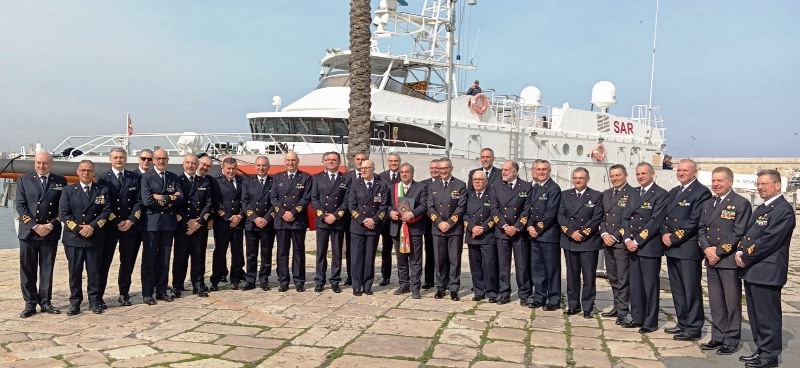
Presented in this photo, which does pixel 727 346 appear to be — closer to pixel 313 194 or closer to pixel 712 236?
pixel 712 236

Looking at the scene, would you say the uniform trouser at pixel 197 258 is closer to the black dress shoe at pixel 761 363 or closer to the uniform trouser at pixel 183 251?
the uniform trouser at pixel 183 251

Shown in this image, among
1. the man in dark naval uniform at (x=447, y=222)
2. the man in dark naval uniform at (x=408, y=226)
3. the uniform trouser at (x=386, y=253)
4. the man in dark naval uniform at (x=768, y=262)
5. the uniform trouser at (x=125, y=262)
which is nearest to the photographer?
the man in dark naval uniform at (x=768, y=262)

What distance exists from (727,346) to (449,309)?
111 inches

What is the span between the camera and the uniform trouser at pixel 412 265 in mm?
7727

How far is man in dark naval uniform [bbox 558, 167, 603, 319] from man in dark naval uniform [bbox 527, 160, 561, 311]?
12 cm

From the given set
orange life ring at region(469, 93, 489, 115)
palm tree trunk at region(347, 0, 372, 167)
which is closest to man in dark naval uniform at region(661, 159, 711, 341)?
palm tree trunk at region(347, 0, 372, 167)

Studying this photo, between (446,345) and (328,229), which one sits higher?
(328,229)

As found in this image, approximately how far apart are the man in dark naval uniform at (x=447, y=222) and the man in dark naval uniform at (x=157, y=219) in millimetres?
3078

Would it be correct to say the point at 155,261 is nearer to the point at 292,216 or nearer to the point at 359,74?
the point at 292,216

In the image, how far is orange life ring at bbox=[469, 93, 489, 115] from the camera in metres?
17.4

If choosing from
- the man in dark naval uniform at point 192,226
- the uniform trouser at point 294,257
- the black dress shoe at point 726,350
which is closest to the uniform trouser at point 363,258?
the uniform trouser at point 294,257

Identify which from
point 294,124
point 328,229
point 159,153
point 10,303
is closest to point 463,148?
point 294,124

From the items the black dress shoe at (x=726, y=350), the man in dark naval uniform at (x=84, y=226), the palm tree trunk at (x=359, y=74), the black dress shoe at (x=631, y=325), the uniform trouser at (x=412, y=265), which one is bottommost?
the black dress shoe at (x=631, y=325)

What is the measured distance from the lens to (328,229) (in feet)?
26.1
